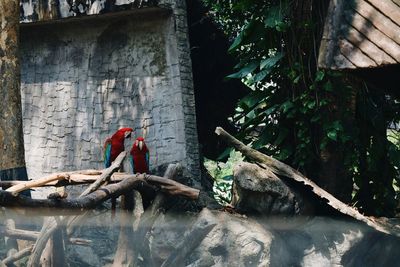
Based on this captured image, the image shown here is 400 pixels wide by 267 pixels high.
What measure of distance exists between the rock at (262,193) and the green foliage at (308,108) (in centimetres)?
93

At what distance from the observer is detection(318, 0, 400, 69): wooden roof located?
132 inches

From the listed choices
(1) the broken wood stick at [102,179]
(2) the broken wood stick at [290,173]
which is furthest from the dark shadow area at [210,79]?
(1) the broken wood stick at [102,179]

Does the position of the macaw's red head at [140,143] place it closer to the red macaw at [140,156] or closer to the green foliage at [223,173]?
the red macaw at [140,156]

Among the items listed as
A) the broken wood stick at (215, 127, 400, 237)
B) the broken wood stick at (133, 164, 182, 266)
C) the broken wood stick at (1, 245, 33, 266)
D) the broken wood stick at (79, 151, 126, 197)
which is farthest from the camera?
the broken wood stick at (1, 245, 33, 266)

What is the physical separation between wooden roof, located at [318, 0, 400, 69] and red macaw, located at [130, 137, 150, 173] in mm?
3420

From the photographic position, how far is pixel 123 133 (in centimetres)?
683

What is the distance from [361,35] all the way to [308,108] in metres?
2.23

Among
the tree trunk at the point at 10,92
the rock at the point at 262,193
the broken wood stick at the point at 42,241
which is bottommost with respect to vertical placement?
the broken wood stick at the point at 42,241

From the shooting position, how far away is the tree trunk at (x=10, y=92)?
210 inches

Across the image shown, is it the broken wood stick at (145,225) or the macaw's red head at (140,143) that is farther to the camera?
the macaw's red head at (140,143)

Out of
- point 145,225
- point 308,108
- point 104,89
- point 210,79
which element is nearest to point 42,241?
point 145,225

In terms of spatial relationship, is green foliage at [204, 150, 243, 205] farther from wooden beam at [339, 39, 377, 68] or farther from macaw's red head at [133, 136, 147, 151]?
wooden beam at [339, 39, 377, 68]

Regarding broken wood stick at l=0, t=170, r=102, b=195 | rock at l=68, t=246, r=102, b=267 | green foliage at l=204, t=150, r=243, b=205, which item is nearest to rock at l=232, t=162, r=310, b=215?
broken wood stick at l=0, t=170, r=102, b=195

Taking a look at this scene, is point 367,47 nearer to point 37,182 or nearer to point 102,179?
point 102,179
